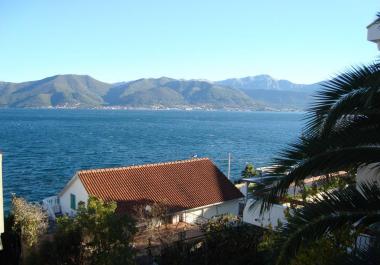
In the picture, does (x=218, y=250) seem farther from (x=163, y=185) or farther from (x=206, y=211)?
(x=163, y=185)

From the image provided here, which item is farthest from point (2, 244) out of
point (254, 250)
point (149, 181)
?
point (149, 181)

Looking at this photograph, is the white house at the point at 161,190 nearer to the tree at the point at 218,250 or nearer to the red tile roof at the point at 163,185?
the red tile roof at the point at 163,185

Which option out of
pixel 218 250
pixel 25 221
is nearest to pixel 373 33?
pixel 218 250

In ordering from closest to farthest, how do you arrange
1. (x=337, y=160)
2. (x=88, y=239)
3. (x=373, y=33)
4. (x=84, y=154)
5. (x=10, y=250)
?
1. (x=337, y=160)
2. (x=373, y=33)
3. (x=88, y=239)
4. (x=10, y=250)
5. (x=84, y=154)

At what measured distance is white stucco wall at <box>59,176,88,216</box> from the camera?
26.2 m

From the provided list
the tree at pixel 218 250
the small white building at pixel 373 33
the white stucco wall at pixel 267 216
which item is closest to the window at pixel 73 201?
the white stucco wall at pixel 267 216

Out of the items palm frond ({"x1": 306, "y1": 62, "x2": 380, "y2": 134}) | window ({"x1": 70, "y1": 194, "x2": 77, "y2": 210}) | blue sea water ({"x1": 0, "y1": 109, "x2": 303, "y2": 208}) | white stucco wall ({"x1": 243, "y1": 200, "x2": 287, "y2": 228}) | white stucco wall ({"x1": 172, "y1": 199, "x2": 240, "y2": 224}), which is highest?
palm frond ({"x1": 306, "y1": 62, "x2": 380, "y2": 134})

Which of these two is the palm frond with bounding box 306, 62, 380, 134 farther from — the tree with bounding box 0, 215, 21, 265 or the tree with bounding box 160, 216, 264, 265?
the tree with bounding box 0, 215, 21, 265

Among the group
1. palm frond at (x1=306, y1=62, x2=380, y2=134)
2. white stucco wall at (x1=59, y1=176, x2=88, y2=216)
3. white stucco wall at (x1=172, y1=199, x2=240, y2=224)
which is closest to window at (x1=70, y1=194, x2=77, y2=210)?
white stucco wall at (x1=59, y1=176, x2=88, y2=216)

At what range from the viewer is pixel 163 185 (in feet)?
91.5

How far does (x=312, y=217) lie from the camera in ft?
15.6

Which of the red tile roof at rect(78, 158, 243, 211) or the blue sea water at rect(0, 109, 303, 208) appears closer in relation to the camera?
the red tile roof at rect(78, 158, 243, 211)

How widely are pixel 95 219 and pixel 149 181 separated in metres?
14.6

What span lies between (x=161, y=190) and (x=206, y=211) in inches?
116
